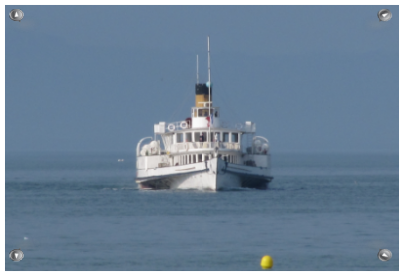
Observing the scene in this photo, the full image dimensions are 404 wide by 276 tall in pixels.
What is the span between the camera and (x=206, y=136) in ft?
192

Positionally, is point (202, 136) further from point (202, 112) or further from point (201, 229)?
point (201, 229)

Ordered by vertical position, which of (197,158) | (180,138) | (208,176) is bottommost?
(208,176)

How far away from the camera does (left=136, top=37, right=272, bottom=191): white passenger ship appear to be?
56.3m

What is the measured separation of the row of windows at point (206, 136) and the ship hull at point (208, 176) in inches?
98.5

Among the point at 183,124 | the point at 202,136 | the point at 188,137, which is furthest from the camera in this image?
the point at 183,124

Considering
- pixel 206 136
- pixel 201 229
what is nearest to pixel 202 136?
pixel 206 136

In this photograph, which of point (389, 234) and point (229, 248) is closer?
point (229, 248)

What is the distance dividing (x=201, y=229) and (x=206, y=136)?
69.3ft

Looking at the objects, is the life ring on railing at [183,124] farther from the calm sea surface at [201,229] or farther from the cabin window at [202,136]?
the calm sea surface at [201,229]

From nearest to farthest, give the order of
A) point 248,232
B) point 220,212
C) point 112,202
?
1. point 248,232
2. point 220,212
3. point 112,202

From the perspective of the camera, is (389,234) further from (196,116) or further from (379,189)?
(379,189)

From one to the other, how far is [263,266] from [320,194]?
115ft

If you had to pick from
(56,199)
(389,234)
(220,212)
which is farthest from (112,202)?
(389,234)

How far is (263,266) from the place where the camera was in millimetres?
26531
